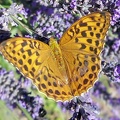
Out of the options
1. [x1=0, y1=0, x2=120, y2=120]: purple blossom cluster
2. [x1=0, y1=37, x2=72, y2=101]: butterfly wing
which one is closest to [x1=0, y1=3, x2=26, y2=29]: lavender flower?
[x1=0, y1=0, x2=120, y2=120]: purple blossom cluster

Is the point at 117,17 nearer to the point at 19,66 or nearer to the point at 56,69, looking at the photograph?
the point at 56,69

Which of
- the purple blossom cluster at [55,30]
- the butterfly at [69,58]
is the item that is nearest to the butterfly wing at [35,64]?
the butterfly at [69,58]

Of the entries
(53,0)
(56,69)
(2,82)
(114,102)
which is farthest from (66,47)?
(114,102)

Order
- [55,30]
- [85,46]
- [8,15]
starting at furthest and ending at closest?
[55,30], [8,15], [85,46]

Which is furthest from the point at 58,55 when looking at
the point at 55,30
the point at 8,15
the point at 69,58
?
the point at 8,15

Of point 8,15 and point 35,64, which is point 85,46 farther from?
point 8,15

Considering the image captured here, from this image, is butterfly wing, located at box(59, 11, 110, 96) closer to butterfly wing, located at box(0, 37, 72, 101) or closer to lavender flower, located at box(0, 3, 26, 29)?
butterfly wing, located at box(0, 37, 72, 101)

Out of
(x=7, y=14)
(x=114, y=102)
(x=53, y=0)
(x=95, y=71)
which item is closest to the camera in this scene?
(x=95, y=71)
